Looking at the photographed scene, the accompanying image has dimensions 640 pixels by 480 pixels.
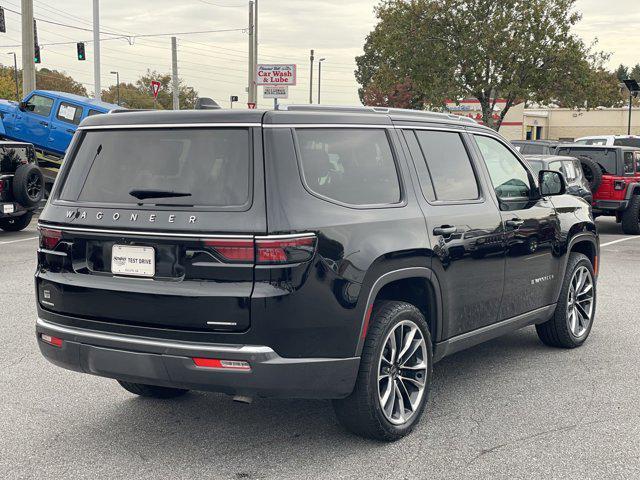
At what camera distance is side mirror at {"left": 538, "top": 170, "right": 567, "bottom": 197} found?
5.96 m

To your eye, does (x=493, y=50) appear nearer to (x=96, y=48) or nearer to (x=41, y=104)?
(x=96, y=48)

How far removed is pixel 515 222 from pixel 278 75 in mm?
21018

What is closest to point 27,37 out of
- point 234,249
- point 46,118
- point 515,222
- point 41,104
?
point 41,104

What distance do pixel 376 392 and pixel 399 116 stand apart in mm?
1650

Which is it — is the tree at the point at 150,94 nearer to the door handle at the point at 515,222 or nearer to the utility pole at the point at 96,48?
the utility pole at the point at 96,48

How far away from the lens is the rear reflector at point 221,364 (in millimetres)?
3725

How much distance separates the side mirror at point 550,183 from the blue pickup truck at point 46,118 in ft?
53.9

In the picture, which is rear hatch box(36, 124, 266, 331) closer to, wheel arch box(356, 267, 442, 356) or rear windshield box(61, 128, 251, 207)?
rear windshield box(61, 128, 251, 207)

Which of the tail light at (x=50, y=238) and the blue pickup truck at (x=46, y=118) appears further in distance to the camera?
the blue pickup truck at (x=46, y=118)

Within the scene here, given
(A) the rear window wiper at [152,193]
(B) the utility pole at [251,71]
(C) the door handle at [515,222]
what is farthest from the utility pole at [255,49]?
(A) the rear window wiper at [152,193]

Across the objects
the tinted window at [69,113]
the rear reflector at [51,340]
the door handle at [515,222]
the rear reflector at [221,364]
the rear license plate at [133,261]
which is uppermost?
the tinted window at [69,113]

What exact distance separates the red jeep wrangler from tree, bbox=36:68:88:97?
95.7 meters

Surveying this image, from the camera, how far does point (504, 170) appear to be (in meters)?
5.66

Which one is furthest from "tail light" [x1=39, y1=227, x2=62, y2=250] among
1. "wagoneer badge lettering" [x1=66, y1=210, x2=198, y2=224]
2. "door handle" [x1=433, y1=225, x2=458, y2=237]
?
"door handle" [x1=433, y1=225, x2=458, y2=237]
